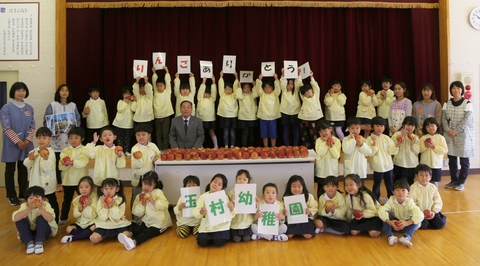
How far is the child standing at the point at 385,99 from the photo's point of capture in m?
6.09

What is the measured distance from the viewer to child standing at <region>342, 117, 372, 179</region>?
407 cm

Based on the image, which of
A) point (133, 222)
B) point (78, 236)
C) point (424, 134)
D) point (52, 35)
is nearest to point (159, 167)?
point (133, 222)

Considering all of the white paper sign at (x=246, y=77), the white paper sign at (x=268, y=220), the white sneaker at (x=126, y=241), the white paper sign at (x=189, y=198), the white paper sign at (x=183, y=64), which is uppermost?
the white paper sign at (x=183, y=64)

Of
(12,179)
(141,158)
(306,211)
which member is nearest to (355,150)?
(306,211)

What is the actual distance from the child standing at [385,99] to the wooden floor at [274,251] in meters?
2.63

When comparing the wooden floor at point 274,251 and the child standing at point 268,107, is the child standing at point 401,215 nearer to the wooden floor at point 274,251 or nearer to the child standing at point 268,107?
the wooden floor at point 274,251

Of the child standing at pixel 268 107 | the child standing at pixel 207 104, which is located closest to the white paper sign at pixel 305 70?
the child standing at pixel 268 107

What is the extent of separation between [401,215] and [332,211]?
24.4 inches

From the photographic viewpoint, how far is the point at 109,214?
352 centimetres

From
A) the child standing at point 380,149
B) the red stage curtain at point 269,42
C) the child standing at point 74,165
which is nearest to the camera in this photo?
the child standing at point 74,165

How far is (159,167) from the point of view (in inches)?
161

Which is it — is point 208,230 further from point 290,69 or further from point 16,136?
point 290,69

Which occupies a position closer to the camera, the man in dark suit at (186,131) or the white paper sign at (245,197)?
the white paper sign at (245,197)

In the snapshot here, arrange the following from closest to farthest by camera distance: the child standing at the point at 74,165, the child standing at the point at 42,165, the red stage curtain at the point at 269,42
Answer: the child standing at the point at 42,165 < the child standing at the point at 74,165 < the red stage curtain at the point at 269,42
